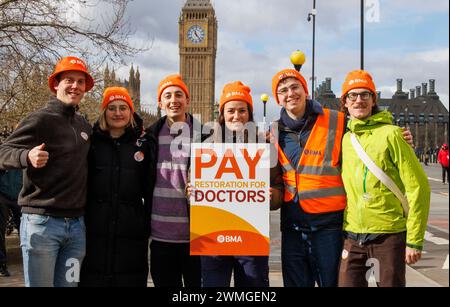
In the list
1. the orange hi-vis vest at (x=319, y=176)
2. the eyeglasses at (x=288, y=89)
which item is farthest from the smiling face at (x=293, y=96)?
the orange hi-vis vest at (x=319, y=176)

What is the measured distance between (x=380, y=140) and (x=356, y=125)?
212 millimetres

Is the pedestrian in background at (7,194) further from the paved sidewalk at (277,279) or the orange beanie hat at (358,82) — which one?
the orange beanie hat at (358,82)

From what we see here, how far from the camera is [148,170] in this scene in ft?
12.8

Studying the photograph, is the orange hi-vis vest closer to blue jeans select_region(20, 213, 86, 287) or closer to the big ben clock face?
blue jeans select_region(20, 213, 86, 287)

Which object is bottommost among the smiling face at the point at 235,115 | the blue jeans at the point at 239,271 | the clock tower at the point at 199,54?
the blue jeans at the point at 239,271

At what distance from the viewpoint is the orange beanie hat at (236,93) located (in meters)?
3.79

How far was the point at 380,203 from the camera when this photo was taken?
3410 millimetres

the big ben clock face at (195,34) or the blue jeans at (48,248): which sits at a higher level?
the big ben clock face at (195,34)

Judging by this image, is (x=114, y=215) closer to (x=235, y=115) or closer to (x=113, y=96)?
(x=113, y=96)

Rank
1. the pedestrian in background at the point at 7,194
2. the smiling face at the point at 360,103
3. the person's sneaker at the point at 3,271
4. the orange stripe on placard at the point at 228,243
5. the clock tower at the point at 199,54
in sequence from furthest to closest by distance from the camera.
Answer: the clock tower at the point at 199,54, the person's sneaker at the point at 3,271, the pedestrian in background at the point at 7,194, the orange stripe on placard at the point at 228,243, the smiling face at the point at 360,103

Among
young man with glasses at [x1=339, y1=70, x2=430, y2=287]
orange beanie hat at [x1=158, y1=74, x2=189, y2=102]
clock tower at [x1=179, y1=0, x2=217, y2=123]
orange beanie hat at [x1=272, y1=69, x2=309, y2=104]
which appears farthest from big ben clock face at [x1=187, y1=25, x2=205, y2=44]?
young man with glasses at [x1=339, y1=70, x2=430, y2=287]

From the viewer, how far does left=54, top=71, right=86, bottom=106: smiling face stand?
368cm

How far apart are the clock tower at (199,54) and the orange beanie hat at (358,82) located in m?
86.9
